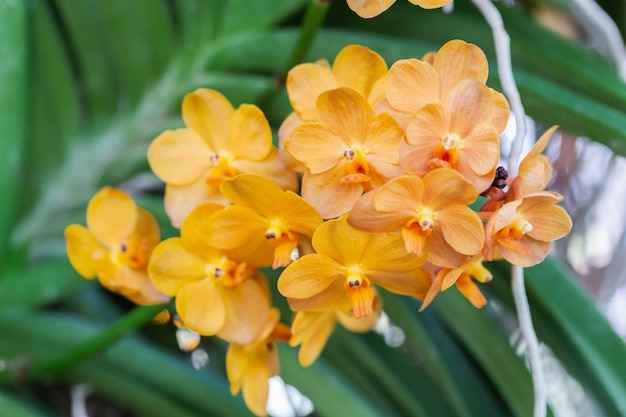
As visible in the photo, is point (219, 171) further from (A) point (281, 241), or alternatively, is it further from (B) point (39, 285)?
(B) point (39, 285)

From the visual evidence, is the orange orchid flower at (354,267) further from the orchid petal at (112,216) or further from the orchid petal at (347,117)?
the orchid petal at (112,216)

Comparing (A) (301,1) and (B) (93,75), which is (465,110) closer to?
(A) (301,1)

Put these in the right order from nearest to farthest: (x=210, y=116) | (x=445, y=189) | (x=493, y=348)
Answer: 1. (x=445, y=189)
2. (x=210, y=116)
3. (x=493, y=348)

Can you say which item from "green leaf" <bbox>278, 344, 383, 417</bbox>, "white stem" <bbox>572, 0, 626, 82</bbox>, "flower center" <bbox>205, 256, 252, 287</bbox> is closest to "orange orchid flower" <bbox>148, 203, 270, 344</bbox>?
"flower center" <bbox>205, 256, 252, 287</bbox>

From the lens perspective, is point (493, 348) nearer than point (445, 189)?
No

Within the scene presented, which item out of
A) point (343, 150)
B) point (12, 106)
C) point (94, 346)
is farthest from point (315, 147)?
point (12, 106)

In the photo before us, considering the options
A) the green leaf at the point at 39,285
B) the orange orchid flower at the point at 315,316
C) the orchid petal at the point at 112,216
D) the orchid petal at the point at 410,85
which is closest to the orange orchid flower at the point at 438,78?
the orchid petal at the point at 410,85

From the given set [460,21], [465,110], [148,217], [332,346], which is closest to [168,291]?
[148,217]
